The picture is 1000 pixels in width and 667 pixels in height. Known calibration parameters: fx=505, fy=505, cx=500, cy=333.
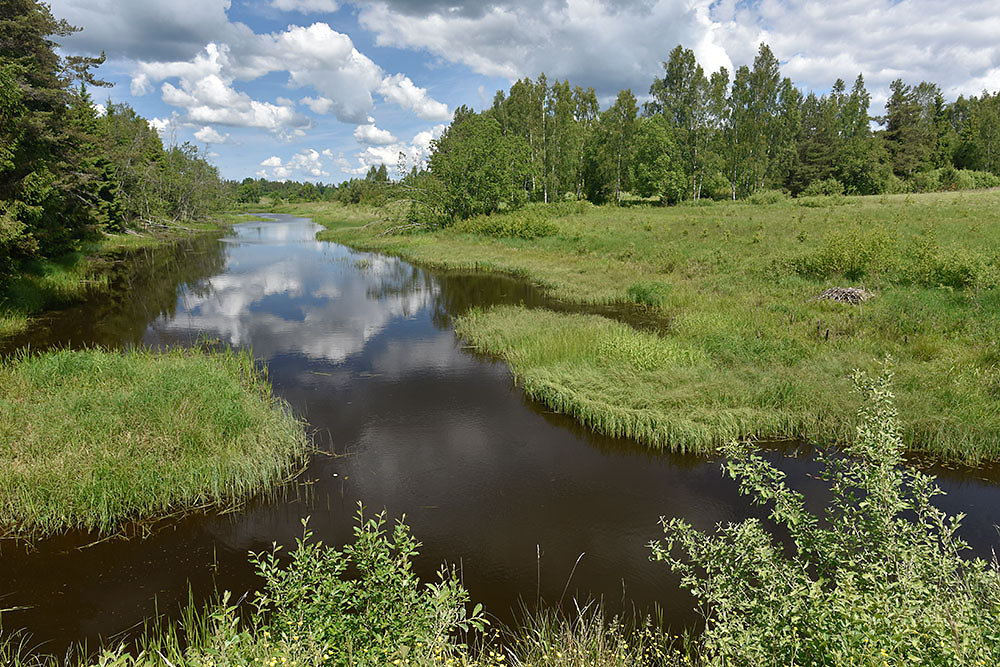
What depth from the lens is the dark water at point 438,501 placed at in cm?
724

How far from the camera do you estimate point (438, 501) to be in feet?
31.3

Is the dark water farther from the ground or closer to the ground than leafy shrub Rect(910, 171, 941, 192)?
closer to the ground

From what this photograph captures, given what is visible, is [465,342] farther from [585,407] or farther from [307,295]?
[307,295]

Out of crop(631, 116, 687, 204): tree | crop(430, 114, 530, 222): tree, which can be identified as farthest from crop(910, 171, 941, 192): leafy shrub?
crop(430, 114, 530, 222): tree

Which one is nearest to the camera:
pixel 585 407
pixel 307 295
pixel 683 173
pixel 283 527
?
pixel 283 527

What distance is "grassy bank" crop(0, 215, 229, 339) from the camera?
68.0 feet

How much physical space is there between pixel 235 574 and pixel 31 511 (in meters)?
3.73

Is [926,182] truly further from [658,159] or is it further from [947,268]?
[947,268]

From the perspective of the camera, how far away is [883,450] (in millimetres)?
4613

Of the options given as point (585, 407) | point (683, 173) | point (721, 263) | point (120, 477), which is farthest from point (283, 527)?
point (683, 173)

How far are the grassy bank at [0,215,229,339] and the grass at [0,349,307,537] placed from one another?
1041 cm

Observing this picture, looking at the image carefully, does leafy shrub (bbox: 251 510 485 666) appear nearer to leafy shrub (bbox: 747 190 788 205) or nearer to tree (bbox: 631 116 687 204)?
leafy shrub (bbox: 747 190 788 205)

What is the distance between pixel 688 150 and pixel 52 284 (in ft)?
205

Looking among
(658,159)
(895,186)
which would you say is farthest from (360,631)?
(895,186)
